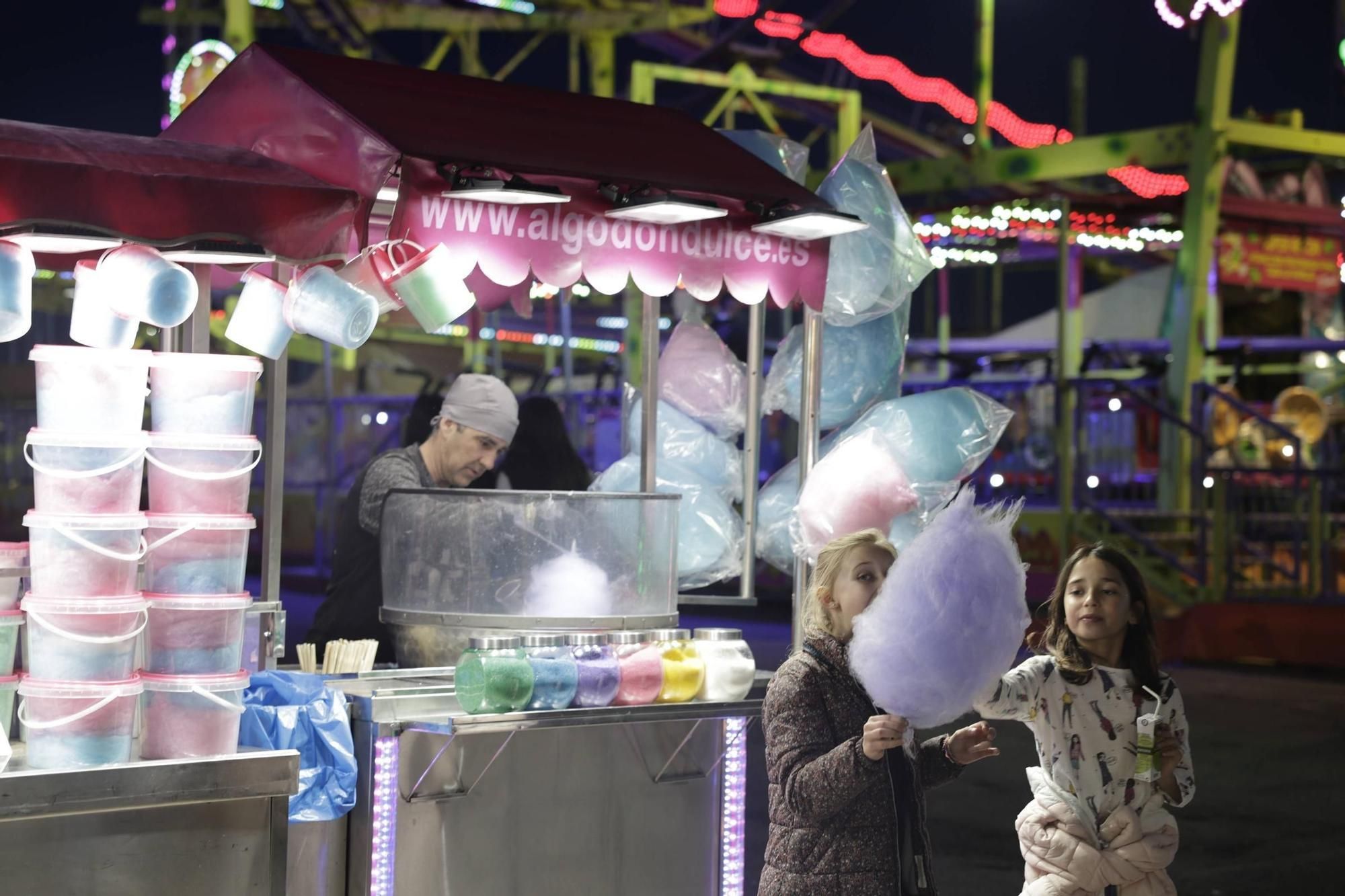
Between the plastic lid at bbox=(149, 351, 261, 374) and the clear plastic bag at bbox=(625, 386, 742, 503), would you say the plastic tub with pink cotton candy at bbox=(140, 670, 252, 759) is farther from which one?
the clear plastic bag at bbox=(625, 386, 742, 503)

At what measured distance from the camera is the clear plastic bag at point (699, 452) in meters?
5.29

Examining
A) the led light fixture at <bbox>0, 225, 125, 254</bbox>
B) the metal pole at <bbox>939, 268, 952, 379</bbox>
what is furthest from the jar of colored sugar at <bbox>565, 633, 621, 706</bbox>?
the metal pole at <bbox>939, 268, 952, 379</bbox>

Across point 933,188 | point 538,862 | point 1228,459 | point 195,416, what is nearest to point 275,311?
point 195,416

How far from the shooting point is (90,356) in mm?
3027

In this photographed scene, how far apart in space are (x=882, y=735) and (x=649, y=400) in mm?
2475

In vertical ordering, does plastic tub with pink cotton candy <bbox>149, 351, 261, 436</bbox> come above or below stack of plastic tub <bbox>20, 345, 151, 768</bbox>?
above

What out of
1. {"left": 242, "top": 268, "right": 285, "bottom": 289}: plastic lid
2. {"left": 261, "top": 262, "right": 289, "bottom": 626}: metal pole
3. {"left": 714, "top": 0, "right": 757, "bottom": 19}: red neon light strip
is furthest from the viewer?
{"left": 714, "top": 0, "right": 757, "bottom": 19}: red neon light strip

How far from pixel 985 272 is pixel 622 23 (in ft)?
50.8

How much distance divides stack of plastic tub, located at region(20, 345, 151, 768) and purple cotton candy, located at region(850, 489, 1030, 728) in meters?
1.49

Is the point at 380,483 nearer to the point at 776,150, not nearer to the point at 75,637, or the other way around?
the point at 75,637

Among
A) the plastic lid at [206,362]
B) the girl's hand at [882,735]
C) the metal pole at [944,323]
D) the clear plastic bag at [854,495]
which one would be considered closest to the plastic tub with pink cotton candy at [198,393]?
the plastic lid at [206,362]

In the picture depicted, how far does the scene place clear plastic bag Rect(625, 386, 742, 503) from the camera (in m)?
5.29

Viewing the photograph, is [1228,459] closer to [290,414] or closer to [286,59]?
[290,414]

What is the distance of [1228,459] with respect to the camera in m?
13.8
